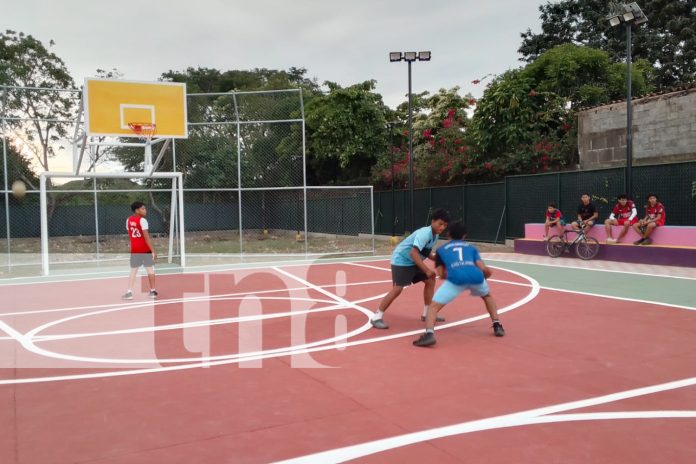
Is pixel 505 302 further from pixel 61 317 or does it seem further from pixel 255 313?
pixel 61 317

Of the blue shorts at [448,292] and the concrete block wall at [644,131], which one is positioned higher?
the concrete block wall at [644,131]

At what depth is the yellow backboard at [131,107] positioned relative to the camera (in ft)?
46.0

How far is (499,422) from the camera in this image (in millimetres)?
4238

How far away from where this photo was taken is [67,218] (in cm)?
2484

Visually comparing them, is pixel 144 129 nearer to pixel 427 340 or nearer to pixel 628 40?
pixel 427 340

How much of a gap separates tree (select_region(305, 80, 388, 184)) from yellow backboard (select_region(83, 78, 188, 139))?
54.2 feet

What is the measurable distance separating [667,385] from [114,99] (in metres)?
13.3

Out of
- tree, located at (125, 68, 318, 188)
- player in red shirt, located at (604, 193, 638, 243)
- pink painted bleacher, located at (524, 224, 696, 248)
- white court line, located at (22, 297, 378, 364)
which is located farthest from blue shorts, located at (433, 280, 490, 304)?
tree, located at (125, 68, 318, 188)

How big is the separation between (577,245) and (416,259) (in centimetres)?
994

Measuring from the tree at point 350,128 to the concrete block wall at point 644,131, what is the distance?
13031 millimetres

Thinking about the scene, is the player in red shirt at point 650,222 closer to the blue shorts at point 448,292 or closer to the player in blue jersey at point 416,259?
the player in blue jersey at point 416,259

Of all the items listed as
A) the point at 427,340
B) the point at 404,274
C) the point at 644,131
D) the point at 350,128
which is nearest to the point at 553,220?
the point at 644,131

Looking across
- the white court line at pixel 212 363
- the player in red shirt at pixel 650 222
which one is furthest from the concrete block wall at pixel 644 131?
the white court line at pixel 212 363

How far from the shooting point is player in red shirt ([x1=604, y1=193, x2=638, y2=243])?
14.2 m
